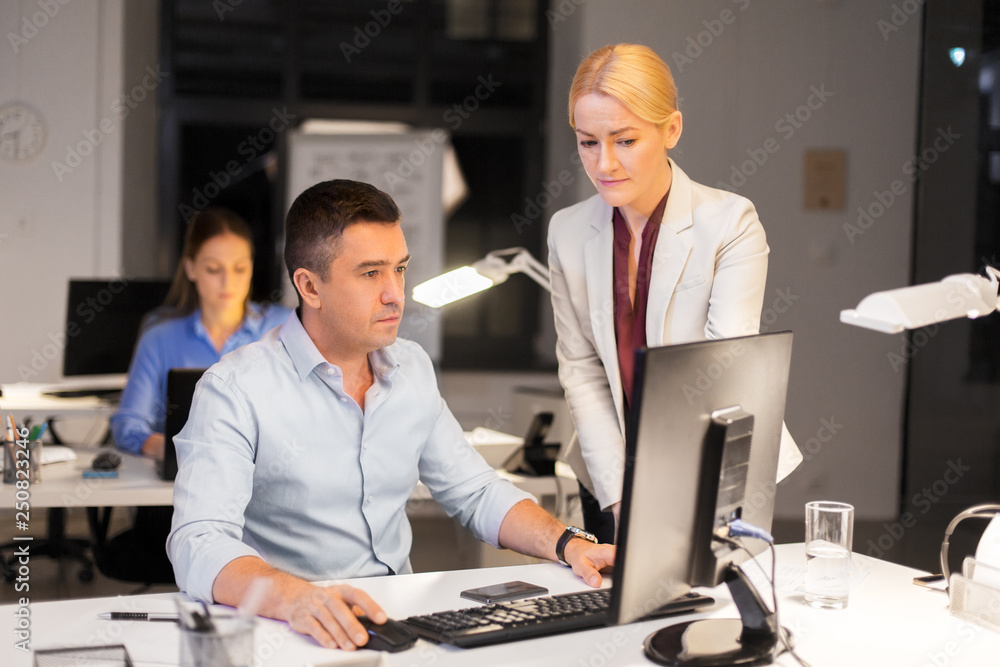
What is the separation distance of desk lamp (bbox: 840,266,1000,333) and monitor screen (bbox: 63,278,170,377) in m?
3.22

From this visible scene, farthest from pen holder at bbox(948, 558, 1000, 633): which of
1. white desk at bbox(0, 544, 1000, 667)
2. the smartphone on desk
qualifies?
the smartphone on desk

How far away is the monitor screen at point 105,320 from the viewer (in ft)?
12.3

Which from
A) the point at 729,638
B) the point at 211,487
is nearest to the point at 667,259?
the point at 729,638

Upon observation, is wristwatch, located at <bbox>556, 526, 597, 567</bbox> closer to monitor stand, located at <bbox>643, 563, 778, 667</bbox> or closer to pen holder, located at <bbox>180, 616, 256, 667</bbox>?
monitor stand, located at <bbox>643, 563, 778, 667</bbox>

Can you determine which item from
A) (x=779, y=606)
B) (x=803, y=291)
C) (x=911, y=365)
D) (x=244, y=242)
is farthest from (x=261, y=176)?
(x=779, y=606)

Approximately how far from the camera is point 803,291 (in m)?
5.17

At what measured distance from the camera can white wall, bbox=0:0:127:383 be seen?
4.99m

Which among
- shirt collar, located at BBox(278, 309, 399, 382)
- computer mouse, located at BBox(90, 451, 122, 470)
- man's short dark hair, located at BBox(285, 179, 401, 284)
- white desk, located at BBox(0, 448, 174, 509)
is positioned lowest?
white desk, located at BBox(0, 448, 174, 509)

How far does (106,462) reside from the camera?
8.81ft

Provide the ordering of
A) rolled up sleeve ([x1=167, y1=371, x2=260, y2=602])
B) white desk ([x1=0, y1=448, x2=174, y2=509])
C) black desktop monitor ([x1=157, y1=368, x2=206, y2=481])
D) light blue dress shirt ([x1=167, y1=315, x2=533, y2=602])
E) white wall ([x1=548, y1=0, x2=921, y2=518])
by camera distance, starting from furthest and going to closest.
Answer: white wall ([x1=548, y1=0, x2=921, y2=518]) → white desk ([x1=0, y1=448, x2=174, y2=509]) → black desktop monitor ([x1=157, y1=368, x2=206, y2=481]) → light blue dress shirt ([x1=167, y1=315, x2=533, y2=602]) → rolled up sleeve ([x1=167, y1=371, x2=260, y2=602])

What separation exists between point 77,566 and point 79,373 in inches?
38.5

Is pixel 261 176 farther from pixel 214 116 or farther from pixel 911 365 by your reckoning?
pixel 911 365

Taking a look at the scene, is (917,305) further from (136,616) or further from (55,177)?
(55,177)

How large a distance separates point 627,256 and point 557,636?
924 millimetres
